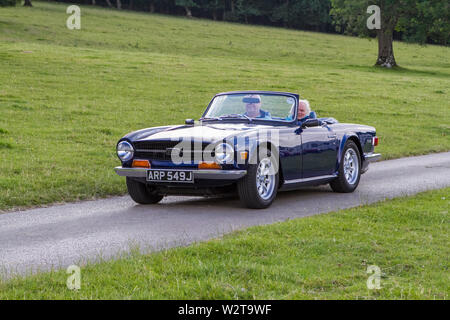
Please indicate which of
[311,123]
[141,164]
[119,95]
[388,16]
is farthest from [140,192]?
[388,16]

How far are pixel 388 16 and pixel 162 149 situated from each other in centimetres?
3778

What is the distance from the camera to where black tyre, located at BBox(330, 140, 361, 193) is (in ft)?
34.5

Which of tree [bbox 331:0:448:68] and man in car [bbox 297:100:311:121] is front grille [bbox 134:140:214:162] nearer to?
man in car [bbox 297:100:311:121]

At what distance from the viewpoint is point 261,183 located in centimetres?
893

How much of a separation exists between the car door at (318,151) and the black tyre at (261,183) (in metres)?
0.76

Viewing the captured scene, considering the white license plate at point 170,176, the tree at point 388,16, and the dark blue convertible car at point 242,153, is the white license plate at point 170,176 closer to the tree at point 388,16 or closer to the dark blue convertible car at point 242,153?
the dark blue convertible car at point 242,153

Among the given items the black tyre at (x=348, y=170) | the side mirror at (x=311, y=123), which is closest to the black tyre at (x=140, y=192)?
the side mirror at (x=311, y=123)

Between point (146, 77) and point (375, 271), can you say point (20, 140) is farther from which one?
point (146, 77)

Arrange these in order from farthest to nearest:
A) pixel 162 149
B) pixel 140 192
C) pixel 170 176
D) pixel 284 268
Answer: pixel 140 192 → pixel 162 149 → pixel 170 176 → pixel 284 268

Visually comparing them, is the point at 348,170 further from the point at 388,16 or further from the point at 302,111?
the point at 388,16

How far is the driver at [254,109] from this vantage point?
32.8 feet

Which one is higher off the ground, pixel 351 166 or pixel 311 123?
pixel 311 123

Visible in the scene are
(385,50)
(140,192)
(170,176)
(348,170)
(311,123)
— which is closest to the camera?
(170,176)

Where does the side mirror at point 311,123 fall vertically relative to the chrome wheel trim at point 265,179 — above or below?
above
